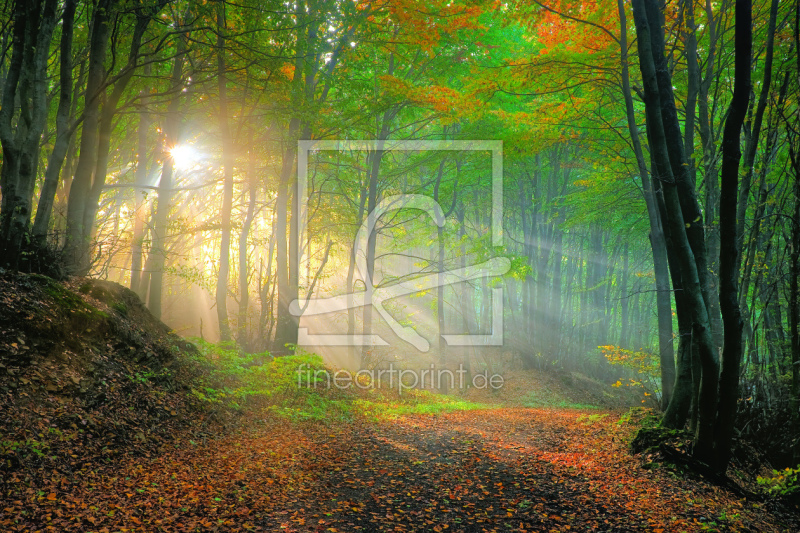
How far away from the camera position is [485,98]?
888 cm

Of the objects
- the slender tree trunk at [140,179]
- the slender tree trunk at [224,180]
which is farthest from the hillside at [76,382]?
the slender tree trunk at [224,180]

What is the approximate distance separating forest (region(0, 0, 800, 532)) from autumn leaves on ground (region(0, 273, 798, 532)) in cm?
4

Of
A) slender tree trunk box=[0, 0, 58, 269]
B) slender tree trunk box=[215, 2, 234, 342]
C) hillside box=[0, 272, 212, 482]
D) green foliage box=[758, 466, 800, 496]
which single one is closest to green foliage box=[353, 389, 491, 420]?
hillside box=[0, 272, 212, 482]

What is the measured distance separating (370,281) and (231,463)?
32.9ft

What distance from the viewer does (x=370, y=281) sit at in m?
15.4

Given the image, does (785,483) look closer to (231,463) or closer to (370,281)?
(231,463)

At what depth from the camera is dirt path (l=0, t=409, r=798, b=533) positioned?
12.5ft

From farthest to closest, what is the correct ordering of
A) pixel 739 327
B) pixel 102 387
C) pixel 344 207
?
pixel 344 207 → pixel 102 387 → pixel 739 327

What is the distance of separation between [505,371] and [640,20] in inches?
680

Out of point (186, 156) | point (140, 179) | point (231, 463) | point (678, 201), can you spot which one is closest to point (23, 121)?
point (231, 463)

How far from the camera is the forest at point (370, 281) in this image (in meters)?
4.59

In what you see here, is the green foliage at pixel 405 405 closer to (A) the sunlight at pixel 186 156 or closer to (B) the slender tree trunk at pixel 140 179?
(B) the slender tree trunk at pixel 140 179

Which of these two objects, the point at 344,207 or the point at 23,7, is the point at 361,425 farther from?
the point at 344,207

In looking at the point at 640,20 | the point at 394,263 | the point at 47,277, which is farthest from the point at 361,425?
the point at 394,263
